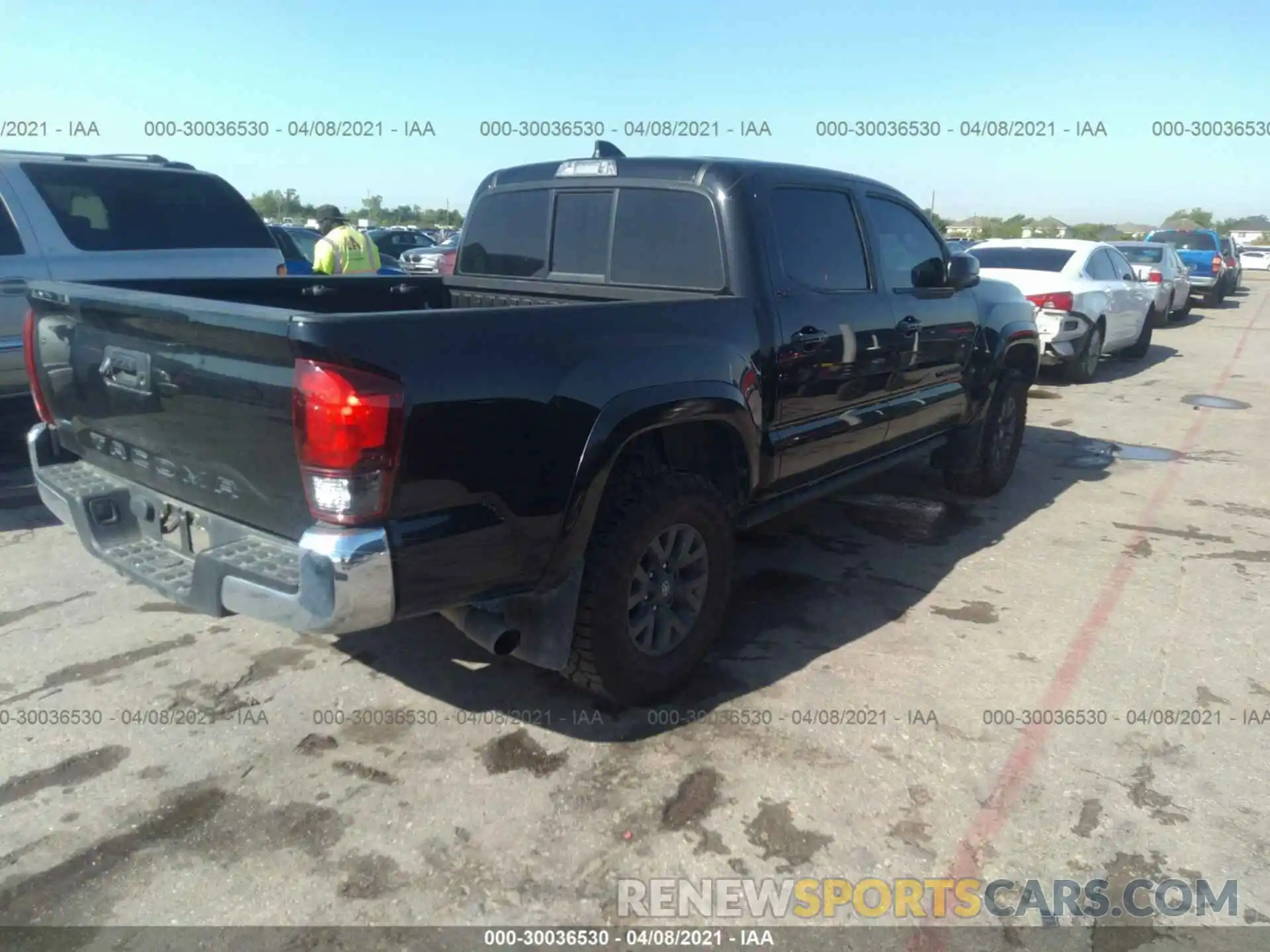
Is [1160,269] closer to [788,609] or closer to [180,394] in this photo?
[788,609]

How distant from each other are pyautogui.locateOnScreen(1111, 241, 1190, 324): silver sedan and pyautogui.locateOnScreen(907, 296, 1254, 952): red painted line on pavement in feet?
38.7

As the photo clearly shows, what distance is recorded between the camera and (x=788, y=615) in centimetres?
439

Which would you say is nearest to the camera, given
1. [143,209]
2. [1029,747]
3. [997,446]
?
[1029,747]

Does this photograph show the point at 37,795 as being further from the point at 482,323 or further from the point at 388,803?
the point at 482,323

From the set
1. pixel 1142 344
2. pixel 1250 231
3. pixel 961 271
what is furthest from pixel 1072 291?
pixel 1250 231

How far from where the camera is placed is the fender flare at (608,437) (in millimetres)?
2965

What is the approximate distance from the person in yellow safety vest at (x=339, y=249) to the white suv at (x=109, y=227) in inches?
55.1

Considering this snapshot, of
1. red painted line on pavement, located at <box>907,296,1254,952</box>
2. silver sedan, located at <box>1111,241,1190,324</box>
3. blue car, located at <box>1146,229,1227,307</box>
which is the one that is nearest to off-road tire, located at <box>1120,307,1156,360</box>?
silver sedan, located at <box>1111,241,1190,324</box>

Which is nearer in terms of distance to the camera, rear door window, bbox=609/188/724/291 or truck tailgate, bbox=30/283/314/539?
truck tailgate, bbox=30/283/314/539

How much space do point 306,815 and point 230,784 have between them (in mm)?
328

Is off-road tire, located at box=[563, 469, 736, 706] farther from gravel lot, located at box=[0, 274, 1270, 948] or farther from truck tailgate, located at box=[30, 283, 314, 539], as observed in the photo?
truck tailgate, located at box=[30, 283, 314, 539]

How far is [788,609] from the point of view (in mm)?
4461

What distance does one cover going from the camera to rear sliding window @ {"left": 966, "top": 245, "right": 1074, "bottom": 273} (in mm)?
10945

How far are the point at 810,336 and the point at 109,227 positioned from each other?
4996mm
